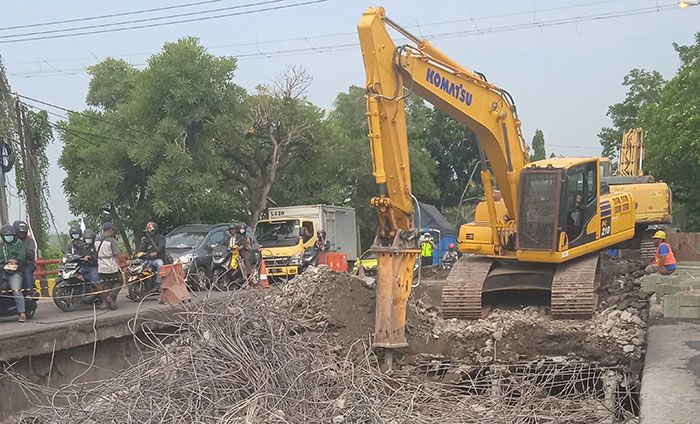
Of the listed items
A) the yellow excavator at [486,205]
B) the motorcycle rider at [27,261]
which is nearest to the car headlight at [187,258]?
the motorcycle rider at [27,261]

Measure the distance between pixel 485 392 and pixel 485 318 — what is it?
70.7 inches

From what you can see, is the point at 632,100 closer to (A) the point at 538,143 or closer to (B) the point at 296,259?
(A) the point at 538,143

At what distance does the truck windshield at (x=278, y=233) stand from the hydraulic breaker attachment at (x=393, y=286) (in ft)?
34.2

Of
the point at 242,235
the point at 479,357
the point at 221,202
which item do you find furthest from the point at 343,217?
the point at 479,357

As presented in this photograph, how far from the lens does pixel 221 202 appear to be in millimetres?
26344

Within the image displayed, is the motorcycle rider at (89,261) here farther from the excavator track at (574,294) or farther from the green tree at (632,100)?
the green tree at (632,100)

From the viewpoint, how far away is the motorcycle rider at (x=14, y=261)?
371 inches

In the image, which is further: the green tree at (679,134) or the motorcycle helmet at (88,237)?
the green tree at (679,134)

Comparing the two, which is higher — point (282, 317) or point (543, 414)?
point (282, 317)

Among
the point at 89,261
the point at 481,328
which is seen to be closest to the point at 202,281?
the point at 89,261

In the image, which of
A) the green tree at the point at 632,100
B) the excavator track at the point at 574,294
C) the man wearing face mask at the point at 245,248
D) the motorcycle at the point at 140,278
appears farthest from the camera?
the green tree at the point at 632,100

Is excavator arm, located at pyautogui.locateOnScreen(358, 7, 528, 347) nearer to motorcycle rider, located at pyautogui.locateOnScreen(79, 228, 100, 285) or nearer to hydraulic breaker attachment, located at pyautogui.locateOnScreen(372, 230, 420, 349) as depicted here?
hydraulic breaker attachment, located at pyautogui.locateOnScreen(372, 230, 420, 349)

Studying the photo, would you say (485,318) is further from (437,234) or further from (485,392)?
(437,234)

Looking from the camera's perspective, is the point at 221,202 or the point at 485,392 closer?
the point at 485,392
